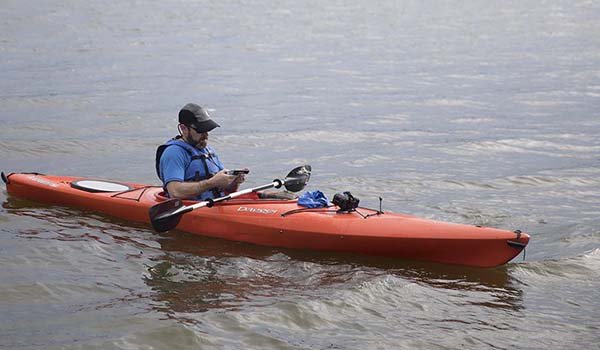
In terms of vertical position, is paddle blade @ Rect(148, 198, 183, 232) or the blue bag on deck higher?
the blue bag on deck

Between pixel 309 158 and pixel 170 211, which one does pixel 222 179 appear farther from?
pixel 309 158

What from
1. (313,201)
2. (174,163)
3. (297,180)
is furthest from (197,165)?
(313,201)

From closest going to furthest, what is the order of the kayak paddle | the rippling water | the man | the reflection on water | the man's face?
1. the rippling water
2. the reflection on water
3. the kayak paddle
4. the man
5. the man's face

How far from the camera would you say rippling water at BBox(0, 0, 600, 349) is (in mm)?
6422

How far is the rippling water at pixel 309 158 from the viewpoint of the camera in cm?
642

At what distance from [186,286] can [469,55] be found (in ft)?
51.3

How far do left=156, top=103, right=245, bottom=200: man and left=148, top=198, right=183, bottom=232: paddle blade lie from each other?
144mm

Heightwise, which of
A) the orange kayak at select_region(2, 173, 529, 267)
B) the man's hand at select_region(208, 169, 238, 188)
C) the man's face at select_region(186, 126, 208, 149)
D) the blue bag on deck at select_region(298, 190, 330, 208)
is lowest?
the orange kayak at select_region(2, 173, 529, 267)

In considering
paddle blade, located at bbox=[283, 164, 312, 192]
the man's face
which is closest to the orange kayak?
paddle blade, located at bbox=[283, 164, 312, 192]

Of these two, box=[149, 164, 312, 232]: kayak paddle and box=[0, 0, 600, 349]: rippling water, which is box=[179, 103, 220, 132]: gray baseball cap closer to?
box=[149, 164, 312, 232]: kayak paddle

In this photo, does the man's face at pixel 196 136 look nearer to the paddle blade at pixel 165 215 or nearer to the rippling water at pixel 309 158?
the paddle blade at pixel 165 215

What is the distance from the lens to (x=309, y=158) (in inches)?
476

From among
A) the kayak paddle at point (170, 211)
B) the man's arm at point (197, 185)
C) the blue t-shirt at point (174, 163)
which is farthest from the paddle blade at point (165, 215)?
the blue t-shirt at point (174, 163)

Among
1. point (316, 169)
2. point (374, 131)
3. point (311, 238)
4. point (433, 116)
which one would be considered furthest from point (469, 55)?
point (311, 238)
